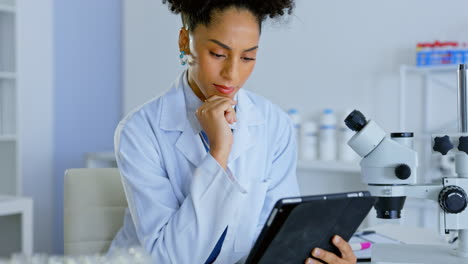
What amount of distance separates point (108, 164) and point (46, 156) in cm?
35

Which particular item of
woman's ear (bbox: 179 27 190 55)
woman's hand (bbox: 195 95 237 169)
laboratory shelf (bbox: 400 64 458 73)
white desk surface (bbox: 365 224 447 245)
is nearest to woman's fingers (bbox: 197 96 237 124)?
woman's hand (bbox: 195 95 237 169)

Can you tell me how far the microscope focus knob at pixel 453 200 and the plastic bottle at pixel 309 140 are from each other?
1681 millimetres

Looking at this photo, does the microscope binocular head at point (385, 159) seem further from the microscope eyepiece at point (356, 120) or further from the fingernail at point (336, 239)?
the fingernail at point (336, 239)

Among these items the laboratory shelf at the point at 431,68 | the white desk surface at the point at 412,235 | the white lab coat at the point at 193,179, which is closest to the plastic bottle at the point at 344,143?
the laboratory shelf at the point at 431,68

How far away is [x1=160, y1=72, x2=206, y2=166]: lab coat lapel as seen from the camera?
4.10ft

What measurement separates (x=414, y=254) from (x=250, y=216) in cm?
36

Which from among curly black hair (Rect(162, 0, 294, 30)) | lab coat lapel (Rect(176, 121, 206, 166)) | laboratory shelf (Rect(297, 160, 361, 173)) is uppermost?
curly black hair (Rect(162, 0, 294, 30))

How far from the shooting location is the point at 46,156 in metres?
3.30

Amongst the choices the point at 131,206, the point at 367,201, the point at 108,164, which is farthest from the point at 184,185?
the point at 108,164

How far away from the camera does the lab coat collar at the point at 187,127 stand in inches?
49.3

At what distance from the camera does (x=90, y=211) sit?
1343mm

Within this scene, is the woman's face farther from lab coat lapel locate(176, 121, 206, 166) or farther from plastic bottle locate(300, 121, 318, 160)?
plastic bottle locate(300, 121, 318, 160)

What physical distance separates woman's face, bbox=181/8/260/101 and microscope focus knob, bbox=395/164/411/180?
1.16 ft

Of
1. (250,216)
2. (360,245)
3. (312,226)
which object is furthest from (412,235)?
(312,226)
